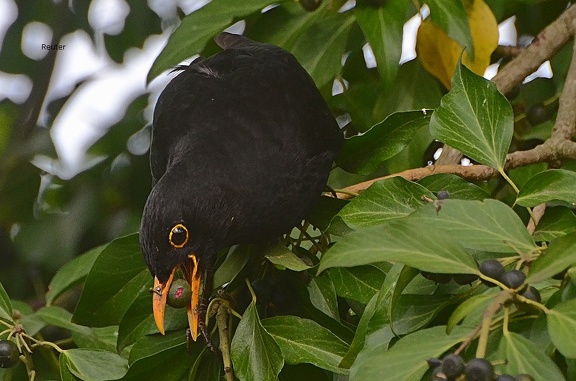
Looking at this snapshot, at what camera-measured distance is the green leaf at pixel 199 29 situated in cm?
266

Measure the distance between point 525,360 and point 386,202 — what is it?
61 cm

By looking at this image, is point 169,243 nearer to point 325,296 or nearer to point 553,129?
point 325,296

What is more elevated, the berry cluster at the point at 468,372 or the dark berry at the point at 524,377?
the berry cluster at the point at 468,372

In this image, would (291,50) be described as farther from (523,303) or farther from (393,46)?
(523,303)

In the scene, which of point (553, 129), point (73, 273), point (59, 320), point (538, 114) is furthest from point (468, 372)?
point (538, 114)

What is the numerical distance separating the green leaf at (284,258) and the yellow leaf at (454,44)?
37.2 inches

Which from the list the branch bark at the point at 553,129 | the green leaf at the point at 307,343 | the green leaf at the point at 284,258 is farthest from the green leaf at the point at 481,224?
the branch bark at the point at 553,129

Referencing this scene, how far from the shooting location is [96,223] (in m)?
3.60

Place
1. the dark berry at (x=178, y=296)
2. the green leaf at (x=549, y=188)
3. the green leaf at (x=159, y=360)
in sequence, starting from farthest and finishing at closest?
the dark berry at (x=178, y=296) < the green leaf at (x=159, y=360) < the green leaf at (x=549, y=188)

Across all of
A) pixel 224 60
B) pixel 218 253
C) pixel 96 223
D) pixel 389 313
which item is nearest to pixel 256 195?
pixel 218 253

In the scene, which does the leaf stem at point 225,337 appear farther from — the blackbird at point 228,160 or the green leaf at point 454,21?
the green leaf at point 454,21

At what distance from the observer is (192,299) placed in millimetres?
1978

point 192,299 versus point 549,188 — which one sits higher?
point 549,188

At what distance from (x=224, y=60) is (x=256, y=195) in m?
0.52
